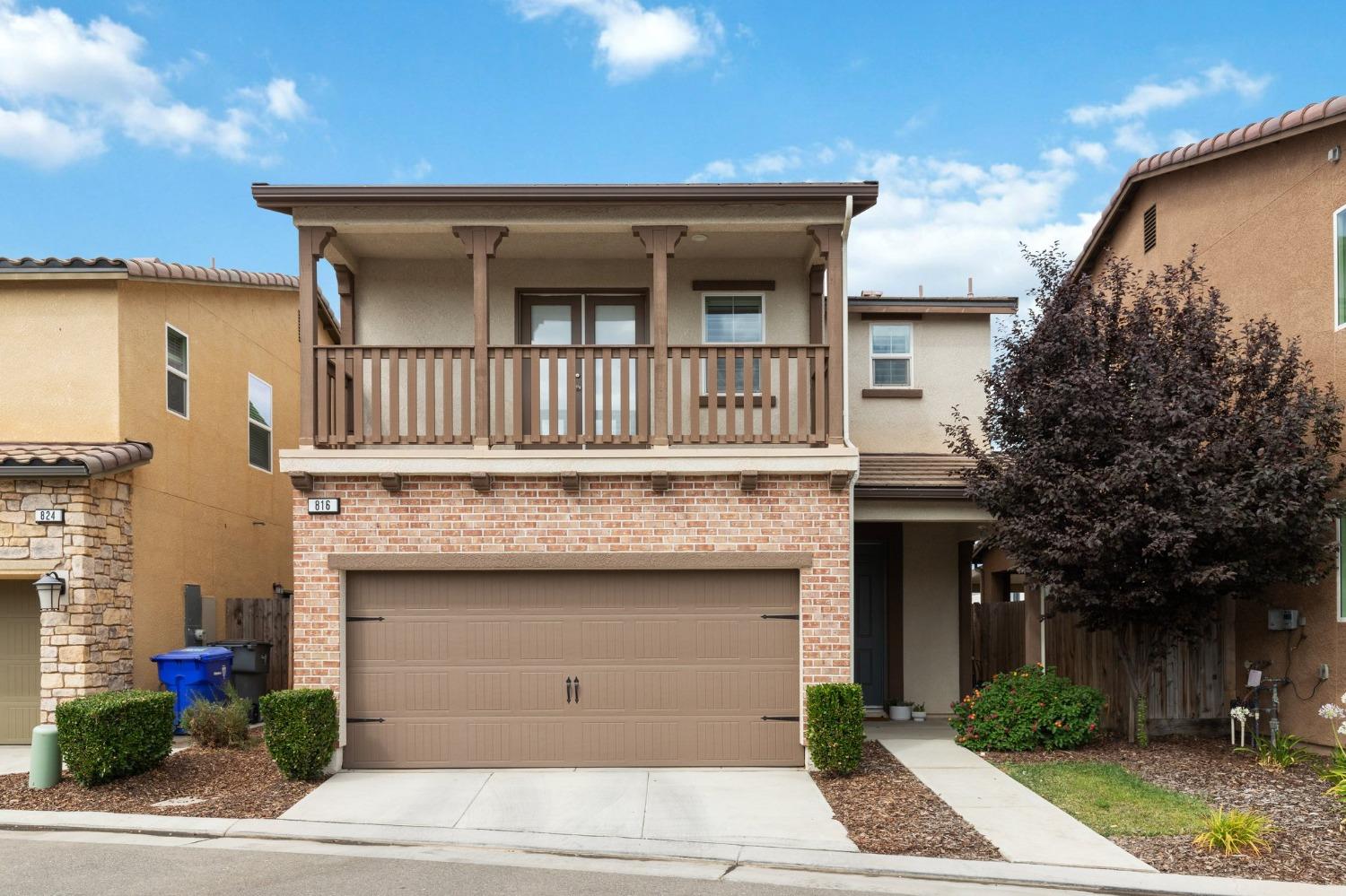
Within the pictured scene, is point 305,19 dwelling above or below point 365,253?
above

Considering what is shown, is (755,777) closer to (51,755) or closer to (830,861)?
(830,861)

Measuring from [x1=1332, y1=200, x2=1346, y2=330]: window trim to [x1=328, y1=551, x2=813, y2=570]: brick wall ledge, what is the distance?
550 centimetres

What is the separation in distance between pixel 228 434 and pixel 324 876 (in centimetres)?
920

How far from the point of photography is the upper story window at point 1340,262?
1000 cm

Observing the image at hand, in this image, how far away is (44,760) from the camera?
9.50m

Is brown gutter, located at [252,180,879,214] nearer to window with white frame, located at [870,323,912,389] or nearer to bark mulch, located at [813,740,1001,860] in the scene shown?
window with white frame, located at [870,323,912,389]

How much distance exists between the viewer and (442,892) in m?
6.70

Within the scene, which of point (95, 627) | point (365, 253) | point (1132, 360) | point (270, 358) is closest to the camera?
point (1132, 360)

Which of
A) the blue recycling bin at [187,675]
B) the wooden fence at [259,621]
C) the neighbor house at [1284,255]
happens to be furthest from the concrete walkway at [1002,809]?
the wooden fence at [259,621]

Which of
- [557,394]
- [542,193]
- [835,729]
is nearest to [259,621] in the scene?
[557,394]

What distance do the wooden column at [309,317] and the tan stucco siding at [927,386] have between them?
702 centimetres

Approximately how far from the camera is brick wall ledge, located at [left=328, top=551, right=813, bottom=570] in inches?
411

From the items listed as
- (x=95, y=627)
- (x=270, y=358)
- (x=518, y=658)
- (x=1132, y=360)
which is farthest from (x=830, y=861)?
(x=270, y=358)

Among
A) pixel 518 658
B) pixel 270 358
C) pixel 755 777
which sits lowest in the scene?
pixel 755 777
